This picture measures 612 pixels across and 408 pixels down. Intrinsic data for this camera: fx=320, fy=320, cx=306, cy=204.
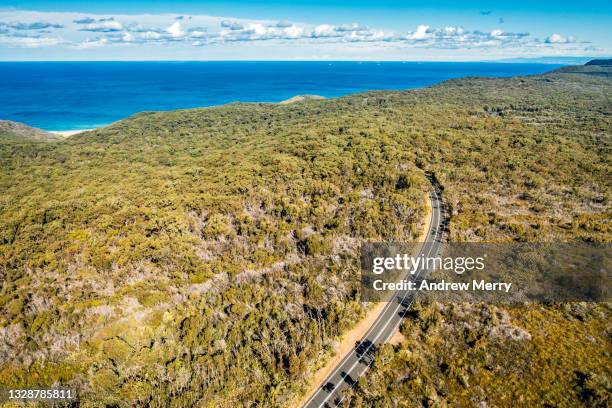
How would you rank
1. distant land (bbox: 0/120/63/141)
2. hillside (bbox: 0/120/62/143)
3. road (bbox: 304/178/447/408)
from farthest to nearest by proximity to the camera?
1. distant land (bbox: 0/120/63/141)
2. hillside (bbox: 0/120/62/143)
3. road (bbox: 304/178/447/408)

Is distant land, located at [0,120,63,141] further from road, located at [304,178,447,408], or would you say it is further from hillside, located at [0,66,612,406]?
road, located at [304,178,447,408]

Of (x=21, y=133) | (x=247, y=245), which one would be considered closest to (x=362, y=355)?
(x=247, y=245)

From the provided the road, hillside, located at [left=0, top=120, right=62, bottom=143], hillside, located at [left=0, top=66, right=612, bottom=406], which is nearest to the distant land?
hillside, located at [left=0, top=120, right=62, bottom=143]

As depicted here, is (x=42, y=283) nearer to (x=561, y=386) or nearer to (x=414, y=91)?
(x=561, y=386)

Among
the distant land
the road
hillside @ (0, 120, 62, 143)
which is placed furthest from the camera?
the distant land

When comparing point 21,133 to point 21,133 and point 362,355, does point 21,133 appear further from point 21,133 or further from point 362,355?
point 362,355

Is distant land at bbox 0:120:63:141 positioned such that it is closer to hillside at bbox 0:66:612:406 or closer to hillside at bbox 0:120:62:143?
hillside at bbox 0:120:62:143

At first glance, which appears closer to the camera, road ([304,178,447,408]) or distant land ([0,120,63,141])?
road ([304,178,447,408])

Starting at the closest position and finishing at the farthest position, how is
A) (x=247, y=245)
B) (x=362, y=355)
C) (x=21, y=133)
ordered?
(x=362, y=355), (x=247, y=245), (x=21, y=133)

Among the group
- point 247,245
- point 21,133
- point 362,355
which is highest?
point 247,245
